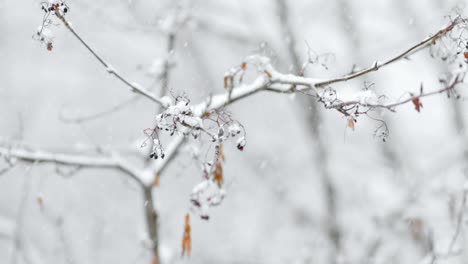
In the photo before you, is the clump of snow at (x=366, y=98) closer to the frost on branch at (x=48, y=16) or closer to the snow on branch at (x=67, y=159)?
the frost on branch at (x=48, y=16)

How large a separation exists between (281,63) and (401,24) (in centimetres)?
614

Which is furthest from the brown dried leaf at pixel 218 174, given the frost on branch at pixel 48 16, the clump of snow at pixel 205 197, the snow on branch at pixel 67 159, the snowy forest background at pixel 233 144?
the snowy forest background at pixel 233 144

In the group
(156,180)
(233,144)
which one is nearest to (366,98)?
(156,180)

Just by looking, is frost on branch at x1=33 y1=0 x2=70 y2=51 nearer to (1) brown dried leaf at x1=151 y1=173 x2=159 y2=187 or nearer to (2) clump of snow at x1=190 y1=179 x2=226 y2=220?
(2) clump of snow at x1=190 y1=179 x2=226 y2=220

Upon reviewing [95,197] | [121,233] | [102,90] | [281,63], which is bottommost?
[121,233]

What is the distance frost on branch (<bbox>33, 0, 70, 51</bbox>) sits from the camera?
2.33 meters

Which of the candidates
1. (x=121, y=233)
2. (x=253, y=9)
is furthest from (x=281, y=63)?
(x=121, y=233)

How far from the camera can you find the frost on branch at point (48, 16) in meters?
2.33

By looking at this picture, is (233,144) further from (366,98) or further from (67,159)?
(366,98)

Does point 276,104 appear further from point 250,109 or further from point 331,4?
point 331,4

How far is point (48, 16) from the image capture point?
244 cm

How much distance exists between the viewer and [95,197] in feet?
45.2

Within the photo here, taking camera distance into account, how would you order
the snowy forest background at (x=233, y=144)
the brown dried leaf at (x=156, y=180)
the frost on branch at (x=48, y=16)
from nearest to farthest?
the frost on branch at (x=48, y=16) → the brown dried leaf at (x=156, y=180) → the snowy forest background at (x=233, y=144)

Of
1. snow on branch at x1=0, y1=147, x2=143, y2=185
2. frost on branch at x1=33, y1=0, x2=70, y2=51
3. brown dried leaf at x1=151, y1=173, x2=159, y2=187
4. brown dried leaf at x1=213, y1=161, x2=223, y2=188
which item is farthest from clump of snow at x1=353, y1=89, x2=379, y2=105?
snow on branch at x1=0, y1=147, x2=143, y2=185
